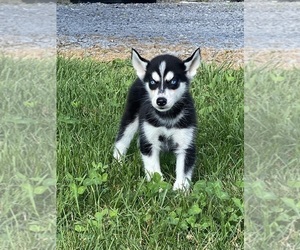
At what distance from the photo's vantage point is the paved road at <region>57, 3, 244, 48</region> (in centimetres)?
630

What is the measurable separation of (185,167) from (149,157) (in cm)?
14

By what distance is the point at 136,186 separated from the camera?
101 inches

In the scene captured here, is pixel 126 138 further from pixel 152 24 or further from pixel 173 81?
pixel 152 24

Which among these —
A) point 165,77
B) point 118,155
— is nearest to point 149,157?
point 118,155

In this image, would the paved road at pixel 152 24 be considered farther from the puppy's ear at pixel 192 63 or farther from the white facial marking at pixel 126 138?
the puppy's ear at pixel 192 63

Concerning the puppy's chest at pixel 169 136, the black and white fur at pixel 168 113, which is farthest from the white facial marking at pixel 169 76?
the puppy's chest at pixel 169 136

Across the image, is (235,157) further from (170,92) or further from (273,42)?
(273,42)

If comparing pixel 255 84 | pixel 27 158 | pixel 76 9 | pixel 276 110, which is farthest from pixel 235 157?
pixel 76 9

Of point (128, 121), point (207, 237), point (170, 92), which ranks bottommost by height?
point (207, 237)

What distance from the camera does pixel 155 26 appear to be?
267 inches

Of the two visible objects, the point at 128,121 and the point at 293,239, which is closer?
the point at 293,239

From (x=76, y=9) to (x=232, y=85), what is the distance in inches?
151

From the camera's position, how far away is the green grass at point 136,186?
2254 millimetres

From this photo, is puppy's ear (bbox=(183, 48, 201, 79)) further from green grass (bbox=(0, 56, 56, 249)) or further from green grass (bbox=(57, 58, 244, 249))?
green grass (bbox=(0, 56, 56, 249))
